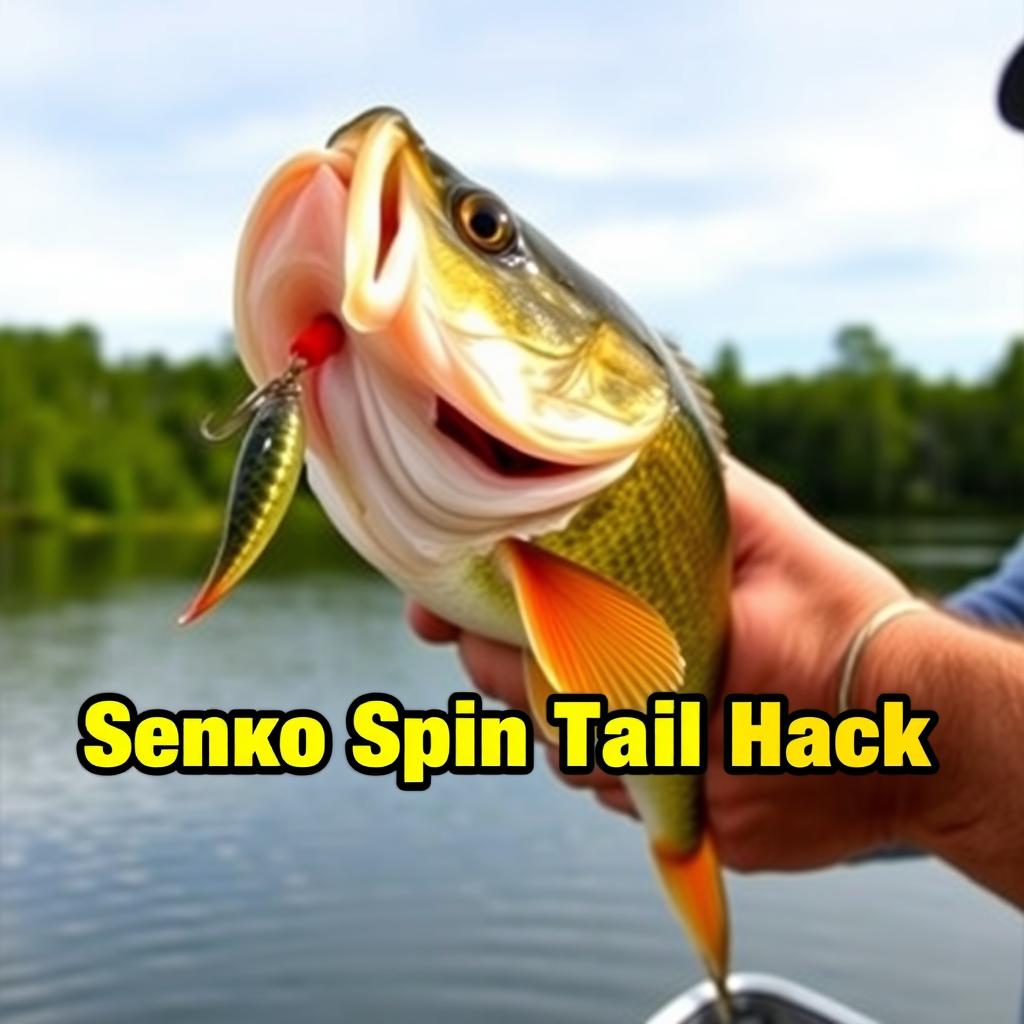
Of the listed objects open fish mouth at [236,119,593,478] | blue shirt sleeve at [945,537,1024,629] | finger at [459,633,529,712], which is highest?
blue shirt sleeve at [945,537,1024,629]

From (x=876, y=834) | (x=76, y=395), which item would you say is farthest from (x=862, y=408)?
(x=876, y=834)

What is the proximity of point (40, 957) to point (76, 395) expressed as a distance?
5925cm

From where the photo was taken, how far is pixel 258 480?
138 centimetres

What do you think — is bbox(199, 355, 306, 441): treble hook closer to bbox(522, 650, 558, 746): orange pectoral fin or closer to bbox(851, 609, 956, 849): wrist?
bbox(522, 650, 558, 746): orange pectoral fin

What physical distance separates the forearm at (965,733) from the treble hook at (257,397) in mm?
902

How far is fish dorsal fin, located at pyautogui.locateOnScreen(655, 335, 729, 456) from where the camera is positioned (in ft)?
6.07

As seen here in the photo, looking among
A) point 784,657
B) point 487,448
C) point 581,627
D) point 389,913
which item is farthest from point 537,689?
point 389,913

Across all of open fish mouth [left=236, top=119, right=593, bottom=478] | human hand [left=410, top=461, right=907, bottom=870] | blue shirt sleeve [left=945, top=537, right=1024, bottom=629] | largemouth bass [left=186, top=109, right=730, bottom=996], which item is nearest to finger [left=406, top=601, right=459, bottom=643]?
human hand [left=410, top=461, right=907, bottom=870]

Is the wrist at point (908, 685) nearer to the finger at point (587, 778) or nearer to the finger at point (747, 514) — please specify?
the finger at point (747, 514)

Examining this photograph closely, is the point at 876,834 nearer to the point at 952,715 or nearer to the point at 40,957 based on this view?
the point at 952,715

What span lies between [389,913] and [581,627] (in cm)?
742

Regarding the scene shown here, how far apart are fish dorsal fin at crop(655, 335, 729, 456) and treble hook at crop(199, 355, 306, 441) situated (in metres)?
0.49

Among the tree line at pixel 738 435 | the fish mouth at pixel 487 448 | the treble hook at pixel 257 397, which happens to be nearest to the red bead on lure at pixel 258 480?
the treble hook at pixel 257 397

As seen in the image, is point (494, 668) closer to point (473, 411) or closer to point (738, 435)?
point (473, 411)
